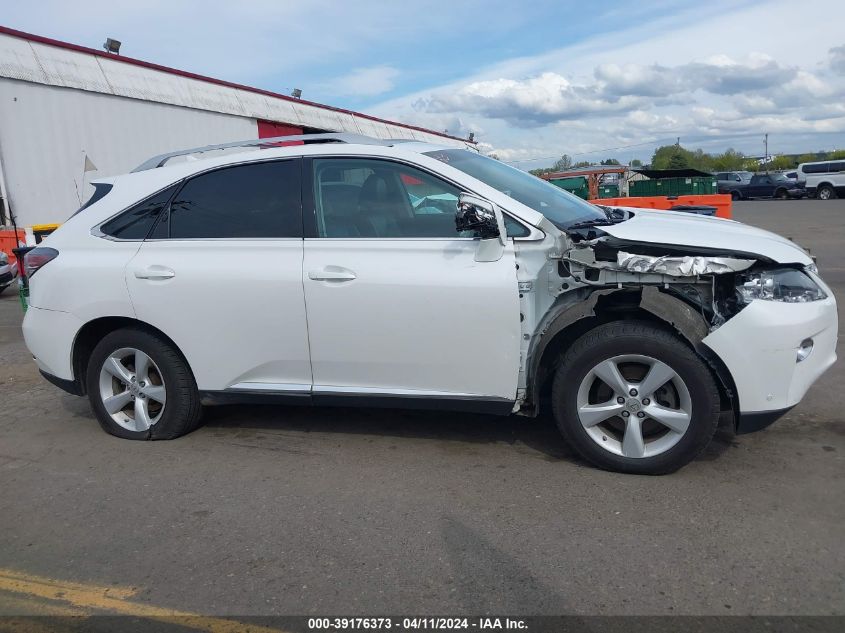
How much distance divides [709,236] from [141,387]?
361 centimetres

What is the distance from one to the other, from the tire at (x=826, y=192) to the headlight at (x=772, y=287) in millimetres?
38649

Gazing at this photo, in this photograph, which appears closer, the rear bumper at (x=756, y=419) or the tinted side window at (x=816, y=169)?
the rear bumper at (x=756, y=419)

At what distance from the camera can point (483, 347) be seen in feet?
12.7

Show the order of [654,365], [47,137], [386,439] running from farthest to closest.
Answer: [47,137] → [386,439] → [654,365]

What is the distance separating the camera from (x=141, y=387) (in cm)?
466

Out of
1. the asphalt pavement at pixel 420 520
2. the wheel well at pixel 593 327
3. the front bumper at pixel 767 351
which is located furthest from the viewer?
the wheel well at pixel 593 327

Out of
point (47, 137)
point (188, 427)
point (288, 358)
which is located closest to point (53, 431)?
point (188, 427)

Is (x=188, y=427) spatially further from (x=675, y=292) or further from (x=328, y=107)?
(x=328, y=107)

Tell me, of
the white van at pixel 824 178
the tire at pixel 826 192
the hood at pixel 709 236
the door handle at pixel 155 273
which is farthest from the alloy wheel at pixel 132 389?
the tire at pixel 826 192

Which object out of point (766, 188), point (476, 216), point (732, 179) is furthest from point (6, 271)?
point (732, 179)

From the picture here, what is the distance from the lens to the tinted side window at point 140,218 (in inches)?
180

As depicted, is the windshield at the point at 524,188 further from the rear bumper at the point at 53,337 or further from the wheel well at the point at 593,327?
the rear bumper at the point at 53,337

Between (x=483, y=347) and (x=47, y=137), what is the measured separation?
49.7 feet

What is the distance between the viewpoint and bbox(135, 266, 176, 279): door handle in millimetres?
4379
